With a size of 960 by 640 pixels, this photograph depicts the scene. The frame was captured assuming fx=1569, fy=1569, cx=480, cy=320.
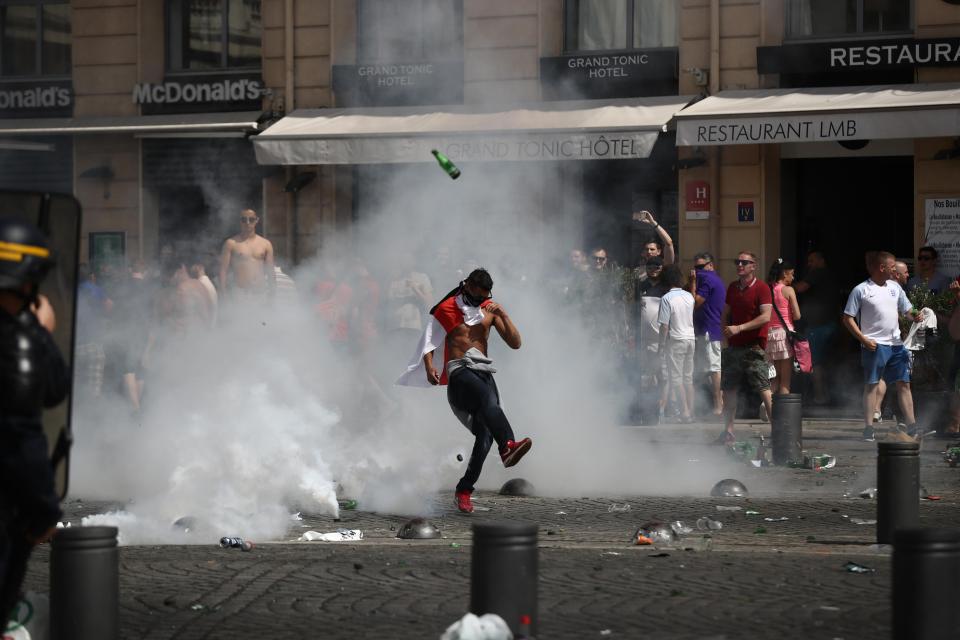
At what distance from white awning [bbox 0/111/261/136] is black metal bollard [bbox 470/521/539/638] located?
1274cm

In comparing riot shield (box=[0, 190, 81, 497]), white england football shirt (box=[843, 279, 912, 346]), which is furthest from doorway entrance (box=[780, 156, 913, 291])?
riot shield (box=[0, 190, 81, 497])

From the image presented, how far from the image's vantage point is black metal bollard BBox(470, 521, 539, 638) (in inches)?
200

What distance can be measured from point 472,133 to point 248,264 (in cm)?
268

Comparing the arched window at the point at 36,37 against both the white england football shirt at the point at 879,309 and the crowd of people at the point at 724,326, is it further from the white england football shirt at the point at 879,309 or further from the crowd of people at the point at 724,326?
the white england football shirt at the point at 879,309

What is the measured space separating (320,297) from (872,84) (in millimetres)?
6487

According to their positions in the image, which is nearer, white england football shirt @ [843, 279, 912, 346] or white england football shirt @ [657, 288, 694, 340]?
white england football shirt @ [843, 279, 912, 346]

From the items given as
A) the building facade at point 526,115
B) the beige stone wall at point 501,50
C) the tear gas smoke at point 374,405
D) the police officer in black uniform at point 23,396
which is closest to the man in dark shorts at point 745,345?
the tear gas smoke at point 374,405

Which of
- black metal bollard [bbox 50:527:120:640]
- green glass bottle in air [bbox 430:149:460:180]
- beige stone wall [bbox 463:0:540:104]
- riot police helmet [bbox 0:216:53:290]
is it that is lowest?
black metal bollard [bbox 50:527:120:640]

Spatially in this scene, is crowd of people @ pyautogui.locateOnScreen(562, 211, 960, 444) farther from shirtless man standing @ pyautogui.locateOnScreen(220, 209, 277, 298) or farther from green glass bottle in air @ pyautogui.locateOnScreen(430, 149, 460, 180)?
shirtless man standing @ pyautogui.locateOnScreen(220, 209, 277, 298)

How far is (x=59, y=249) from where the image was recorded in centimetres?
526

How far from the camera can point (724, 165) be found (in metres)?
16.0

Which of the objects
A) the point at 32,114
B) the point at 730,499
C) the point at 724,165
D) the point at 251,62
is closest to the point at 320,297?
the point at 730,499

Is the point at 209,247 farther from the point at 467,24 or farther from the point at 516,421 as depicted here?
the point at 516,421

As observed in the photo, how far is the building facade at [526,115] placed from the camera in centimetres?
1459
